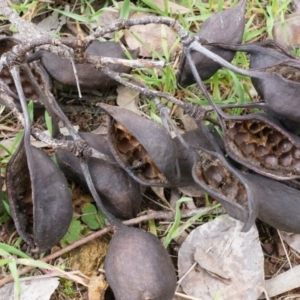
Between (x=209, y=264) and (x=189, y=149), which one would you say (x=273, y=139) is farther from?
(x=209, y=264)

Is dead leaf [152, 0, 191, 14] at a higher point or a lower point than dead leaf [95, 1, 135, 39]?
higher

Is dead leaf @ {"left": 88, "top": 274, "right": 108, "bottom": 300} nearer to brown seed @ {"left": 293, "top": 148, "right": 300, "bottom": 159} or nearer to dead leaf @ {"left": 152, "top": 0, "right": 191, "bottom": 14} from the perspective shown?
brown seed @ {"left": 293, "top": 148, "right": 300, "bottom": 159}

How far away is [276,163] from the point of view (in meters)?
1.93

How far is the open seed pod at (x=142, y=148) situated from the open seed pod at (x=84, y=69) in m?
0.32

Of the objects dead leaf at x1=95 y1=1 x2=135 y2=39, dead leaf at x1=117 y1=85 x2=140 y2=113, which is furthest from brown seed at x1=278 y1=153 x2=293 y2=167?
dead leaf at x1=95 y1=1 x2=135 y2=39

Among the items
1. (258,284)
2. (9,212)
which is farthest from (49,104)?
(258,284)

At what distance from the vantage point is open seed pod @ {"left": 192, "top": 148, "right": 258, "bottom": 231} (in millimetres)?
1682

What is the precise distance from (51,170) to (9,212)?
0.30 meters

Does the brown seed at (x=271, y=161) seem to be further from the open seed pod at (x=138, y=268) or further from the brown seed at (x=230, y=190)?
the open seed pod at (x=138, y=268)

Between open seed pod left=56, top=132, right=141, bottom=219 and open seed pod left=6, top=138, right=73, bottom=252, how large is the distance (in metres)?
0.11

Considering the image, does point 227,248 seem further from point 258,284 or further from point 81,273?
point 81,273

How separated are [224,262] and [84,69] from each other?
2.68 ft

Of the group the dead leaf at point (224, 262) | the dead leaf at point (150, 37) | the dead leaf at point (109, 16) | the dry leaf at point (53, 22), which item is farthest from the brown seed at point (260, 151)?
the dry leaf at point (53, 22)

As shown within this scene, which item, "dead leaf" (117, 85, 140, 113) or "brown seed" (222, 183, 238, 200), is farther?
"dead leaf" (117, 85, 140, 113)
